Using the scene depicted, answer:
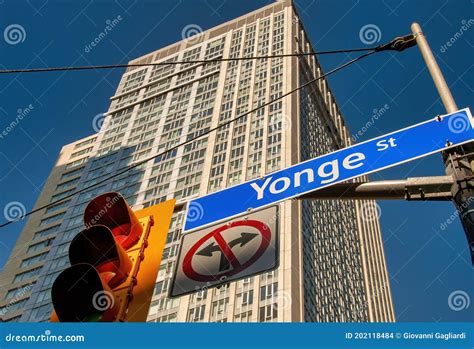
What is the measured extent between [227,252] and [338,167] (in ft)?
3.77

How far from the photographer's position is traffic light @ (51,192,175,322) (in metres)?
4.16

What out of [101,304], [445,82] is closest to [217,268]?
[101,304]

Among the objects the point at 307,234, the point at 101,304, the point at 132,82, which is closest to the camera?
the point at 101,304

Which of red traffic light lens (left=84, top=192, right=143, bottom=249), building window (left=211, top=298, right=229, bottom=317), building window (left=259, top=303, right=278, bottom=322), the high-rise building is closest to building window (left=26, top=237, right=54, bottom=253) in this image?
the high-rise building

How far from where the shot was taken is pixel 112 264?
4.53m

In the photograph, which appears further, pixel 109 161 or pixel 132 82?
pixel 132 82

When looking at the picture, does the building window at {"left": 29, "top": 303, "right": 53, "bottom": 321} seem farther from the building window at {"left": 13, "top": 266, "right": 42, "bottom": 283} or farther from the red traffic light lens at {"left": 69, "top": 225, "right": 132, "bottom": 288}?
the red traffic light lens at {"left": 69, "top": 225, "right": 132, "bottom": 288}

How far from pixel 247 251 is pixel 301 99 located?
70620 mm

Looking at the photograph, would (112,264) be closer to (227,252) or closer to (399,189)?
(227,252)

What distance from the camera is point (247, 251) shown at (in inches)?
173

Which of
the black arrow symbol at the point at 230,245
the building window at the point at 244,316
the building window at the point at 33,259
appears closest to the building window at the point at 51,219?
the building window at the point at 33,259

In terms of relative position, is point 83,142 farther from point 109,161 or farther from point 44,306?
point 44,306

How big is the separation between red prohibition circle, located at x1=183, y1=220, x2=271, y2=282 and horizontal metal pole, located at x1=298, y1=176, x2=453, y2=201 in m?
0.62

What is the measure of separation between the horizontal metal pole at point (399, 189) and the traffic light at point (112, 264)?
1.63 meters
